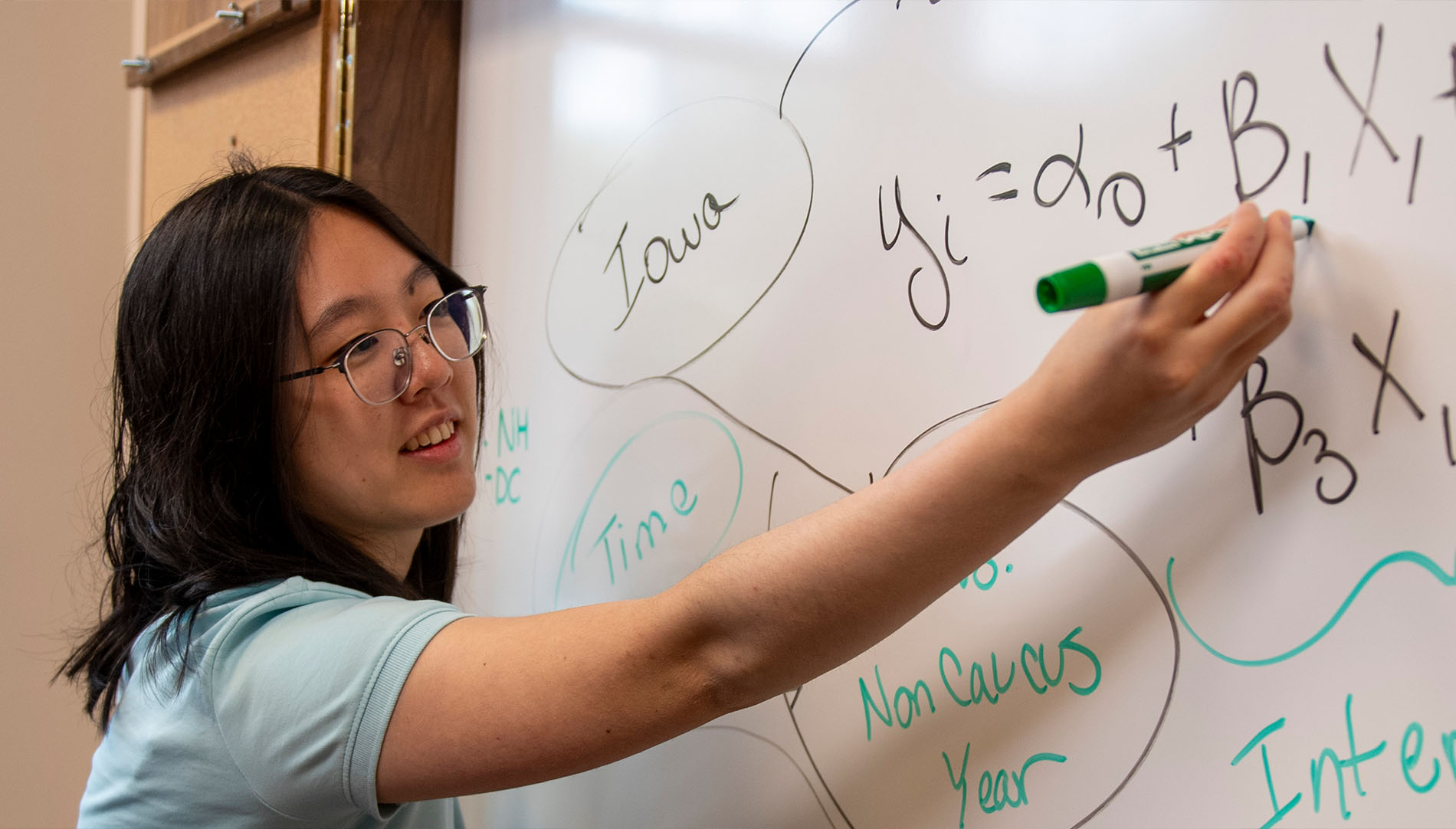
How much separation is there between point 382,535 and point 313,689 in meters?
0.22

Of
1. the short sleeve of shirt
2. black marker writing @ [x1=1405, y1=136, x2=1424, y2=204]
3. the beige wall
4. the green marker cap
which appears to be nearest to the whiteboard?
black marker writing @ [x1=1405, y1=136, x2=1424, y2=204]

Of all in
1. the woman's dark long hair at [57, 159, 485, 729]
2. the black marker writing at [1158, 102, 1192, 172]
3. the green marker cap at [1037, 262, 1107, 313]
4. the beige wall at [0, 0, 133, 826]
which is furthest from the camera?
the beige wall at [0, 0, 133, 826]

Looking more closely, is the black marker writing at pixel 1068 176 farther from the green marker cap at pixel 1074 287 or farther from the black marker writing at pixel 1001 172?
the green marker cap at pixel 1074 287

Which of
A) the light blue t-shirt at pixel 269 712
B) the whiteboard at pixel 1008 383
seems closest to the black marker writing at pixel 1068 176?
the whiteboard at pixel 1008 383

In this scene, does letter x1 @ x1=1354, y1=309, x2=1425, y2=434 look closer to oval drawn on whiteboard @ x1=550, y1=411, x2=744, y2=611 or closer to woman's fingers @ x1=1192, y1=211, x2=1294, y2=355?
woman's fingers @ x1=1192, y1=211, x2=1294, y2=355

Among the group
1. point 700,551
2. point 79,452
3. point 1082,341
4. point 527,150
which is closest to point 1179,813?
point 1082,341

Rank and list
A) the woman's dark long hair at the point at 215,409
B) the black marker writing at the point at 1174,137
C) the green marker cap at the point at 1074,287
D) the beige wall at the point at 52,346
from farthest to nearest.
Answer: the beige wall at the point at 52,346 < the woman's dark long hair at the point at 215,409 < the black marker writing at the point at 1174,137 < the green marker cap at the point at 1074,287

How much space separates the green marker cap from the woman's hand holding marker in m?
0.03

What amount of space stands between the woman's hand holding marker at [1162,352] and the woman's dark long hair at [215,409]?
0.45 metres

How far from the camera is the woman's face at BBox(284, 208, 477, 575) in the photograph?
1.93 ft

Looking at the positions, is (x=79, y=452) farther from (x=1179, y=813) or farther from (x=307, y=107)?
(x=1179, y=813)

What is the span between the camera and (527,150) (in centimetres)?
85

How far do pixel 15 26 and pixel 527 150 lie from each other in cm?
108

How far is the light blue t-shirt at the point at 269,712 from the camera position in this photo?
Result: 458mm
